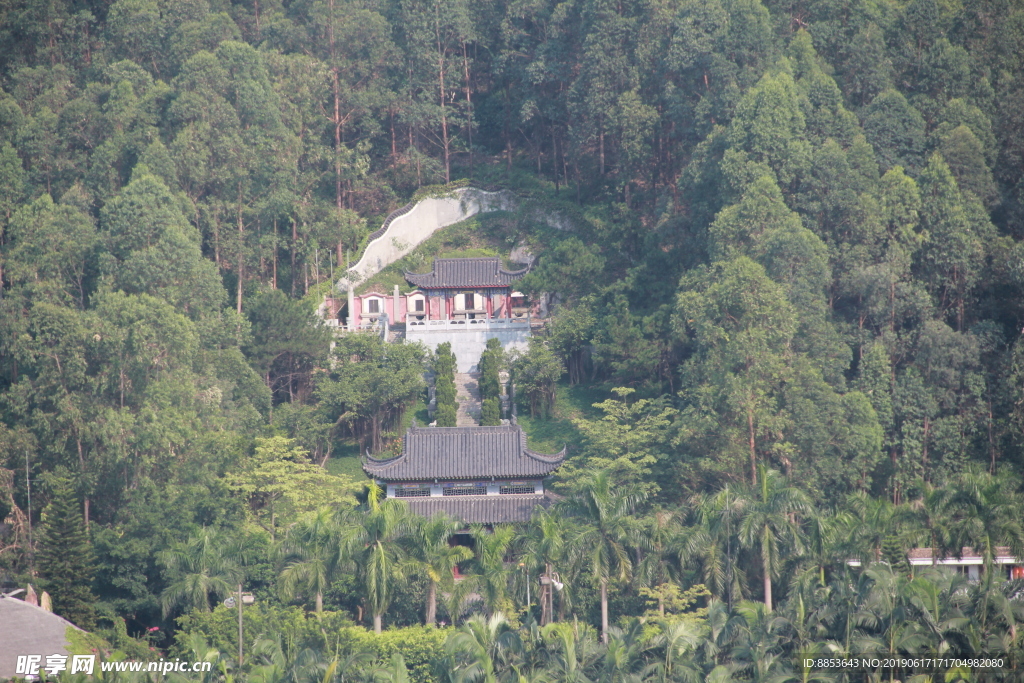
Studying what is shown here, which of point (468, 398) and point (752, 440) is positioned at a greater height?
point (468, 398)

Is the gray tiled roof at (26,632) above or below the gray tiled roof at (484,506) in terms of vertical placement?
below

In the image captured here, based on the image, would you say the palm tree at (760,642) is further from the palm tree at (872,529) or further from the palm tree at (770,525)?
the palm tree at (872,529)

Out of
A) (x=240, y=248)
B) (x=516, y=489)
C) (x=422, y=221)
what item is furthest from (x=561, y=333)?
(x=422, y=221)

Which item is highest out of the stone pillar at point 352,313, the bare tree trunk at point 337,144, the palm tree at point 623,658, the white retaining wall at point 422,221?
the bare tree trunk at point 337,144

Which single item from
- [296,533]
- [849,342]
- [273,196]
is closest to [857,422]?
[849,342]

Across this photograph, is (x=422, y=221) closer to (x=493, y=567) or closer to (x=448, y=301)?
(x=448, y=301)

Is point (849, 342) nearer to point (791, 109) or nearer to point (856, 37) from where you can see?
point (791, 109)

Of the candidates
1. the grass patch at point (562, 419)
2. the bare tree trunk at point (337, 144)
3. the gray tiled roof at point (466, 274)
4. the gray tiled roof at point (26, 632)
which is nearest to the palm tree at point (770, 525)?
the grass patch at point (562, 419)

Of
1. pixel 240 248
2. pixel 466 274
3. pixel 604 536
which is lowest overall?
pixel 604 536
